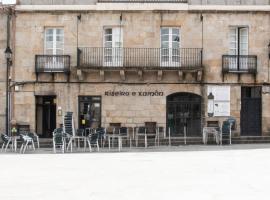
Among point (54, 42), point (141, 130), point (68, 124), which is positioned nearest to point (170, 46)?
point (141, 130)

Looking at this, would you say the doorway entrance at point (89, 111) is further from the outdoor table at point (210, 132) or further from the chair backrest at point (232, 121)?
the chair backrest at point (232, 121)

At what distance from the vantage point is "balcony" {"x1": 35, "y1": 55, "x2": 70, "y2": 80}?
26203 millimetres

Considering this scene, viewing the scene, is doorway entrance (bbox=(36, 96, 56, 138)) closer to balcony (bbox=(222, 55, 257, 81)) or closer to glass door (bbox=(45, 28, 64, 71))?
glass door (bbox=(45, 28, 64, 71))

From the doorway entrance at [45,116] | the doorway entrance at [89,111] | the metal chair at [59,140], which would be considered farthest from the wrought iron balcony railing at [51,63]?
the metal chair at [59,140]

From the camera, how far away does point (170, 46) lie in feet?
87.2

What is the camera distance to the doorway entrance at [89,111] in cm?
2650

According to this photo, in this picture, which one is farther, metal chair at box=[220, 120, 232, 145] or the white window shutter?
the white window shutter

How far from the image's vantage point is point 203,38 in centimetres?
2653

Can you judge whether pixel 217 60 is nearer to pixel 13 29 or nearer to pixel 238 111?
pixel 238 111

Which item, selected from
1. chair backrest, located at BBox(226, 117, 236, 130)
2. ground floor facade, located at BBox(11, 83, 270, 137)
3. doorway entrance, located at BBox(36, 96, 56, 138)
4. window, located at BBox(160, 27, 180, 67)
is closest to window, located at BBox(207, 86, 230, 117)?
ground floor facade, located at BBox(11, 83, 270, 137)

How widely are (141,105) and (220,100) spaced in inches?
139

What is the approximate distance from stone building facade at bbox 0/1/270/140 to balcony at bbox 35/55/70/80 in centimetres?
4

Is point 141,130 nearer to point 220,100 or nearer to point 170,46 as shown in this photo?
point 220,100

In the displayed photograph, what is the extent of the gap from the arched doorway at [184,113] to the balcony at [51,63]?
16.0 feet
